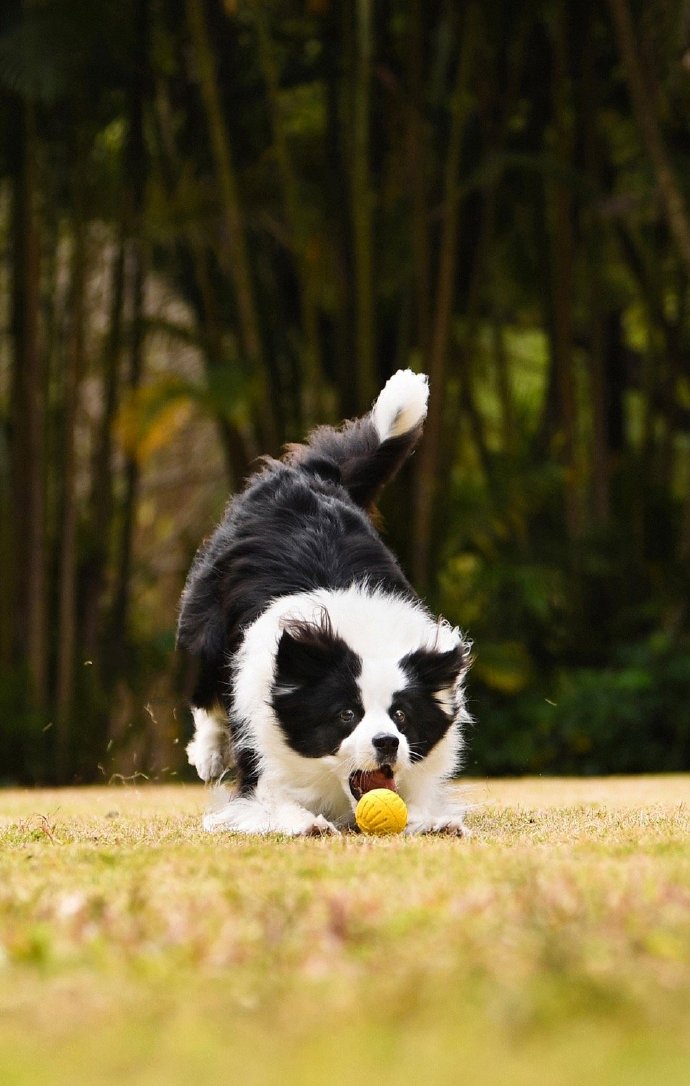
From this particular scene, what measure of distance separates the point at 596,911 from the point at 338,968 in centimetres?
65

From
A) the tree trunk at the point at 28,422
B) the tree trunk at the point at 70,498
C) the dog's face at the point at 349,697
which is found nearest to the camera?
the dog's face at the point at 349,697

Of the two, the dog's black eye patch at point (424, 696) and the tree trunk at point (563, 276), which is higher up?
the tree trunk at point (563, 276)

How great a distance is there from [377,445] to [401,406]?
0.21 meters

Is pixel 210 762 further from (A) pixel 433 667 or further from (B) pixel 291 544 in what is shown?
(A) pixel 433 667

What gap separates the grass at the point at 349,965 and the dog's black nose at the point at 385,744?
552 millimetres

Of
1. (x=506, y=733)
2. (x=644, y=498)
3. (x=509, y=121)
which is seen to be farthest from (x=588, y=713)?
(x=509, y=121)

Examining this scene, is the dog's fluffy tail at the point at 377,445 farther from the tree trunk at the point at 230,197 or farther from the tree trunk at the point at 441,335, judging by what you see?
the tree trunk at the point at 441,335

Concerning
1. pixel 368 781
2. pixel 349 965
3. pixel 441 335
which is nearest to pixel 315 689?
pixel 368 781

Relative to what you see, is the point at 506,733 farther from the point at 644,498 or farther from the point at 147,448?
the point at 147,448

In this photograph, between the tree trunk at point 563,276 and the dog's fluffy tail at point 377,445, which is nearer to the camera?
the dog's fluffy tail at point 377,445

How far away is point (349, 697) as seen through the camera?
5.09 m

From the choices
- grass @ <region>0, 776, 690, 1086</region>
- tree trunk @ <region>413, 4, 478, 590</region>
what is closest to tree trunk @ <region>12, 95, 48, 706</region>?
tree trunk @ <region>413, 4, 478, 590</region>

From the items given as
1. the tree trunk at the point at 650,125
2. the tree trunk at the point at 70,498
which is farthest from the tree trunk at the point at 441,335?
the tree trunk at the point at 70,498

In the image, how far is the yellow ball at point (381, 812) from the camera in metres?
4.91
